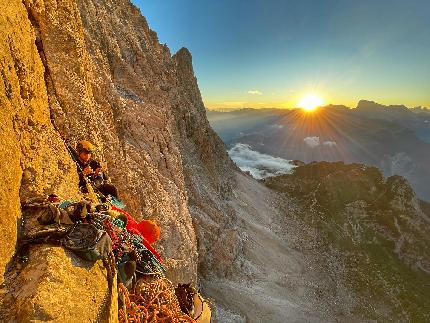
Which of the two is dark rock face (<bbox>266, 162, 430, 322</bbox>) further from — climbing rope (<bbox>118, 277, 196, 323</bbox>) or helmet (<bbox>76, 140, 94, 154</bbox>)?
helmet (<bbox>76, 140, 94, 154</bbox>)

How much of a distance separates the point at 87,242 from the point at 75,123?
708 centimetres

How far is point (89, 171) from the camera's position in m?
11.9

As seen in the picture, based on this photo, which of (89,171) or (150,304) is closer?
(150,304)

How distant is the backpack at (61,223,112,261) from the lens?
6645mm

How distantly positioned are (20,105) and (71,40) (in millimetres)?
6383

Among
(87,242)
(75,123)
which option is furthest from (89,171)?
(87,242)

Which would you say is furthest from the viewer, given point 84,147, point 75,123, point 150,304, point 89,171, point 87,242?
point 75,123

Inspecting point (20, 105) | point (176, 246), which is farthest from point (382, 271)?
point (20, 105)

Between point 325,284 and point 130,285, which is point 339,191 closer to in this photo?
point 325,284

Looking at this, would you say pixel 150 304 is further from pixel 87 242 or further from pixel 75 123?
pixel 75 123

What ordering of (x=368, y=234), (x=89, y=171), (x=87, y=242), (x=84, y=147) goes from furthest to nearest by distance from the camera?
(x=368, y=234)
(x=89, y=171)
(x=84, y=147)
(x=87, y=242)

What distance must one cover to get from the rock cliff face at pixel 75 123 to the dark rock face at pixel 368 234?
32254mm

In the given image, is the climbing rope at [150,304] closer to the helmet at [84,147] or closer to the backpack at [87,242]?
the backpack at [87,242]

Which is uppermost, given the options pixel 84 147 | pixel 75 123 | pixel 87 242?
pixel 75 123
